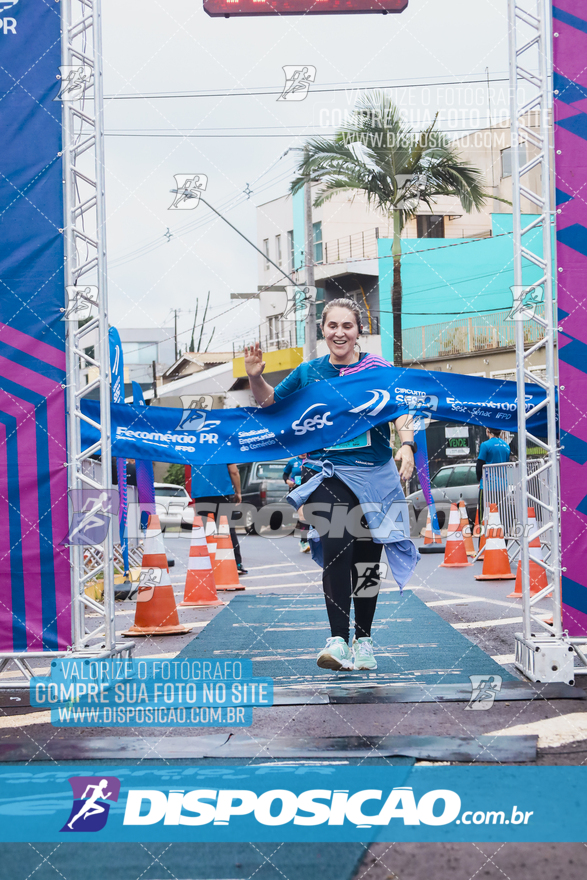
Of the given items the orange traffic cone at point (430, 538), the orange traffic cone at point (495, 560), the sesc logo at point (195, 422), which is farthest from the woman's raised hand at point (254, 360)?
the orange traffic cone at point (430, 538)

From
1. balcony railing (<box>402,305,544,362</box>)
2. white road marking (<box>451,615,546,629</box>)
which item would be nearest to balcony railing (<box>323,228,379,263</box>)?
balcony railing (<box>402,305,544,362</box>)

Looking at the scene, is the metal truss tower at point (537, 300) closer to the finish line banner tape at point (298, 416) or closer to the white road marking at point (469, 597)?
the finish line banner tape at point (298, 416)

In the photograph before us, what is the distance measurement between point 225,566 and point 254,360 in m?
5.85

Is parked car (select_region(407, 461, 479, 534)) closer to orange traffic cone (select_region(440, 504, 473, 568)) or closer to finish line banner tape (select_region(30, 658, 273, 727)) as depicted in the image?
orange traffic cone (select_region(440, 504, 473, 568))

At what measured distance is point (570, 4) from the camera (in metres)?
5.22

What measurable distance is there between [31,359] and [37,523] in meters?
0.89

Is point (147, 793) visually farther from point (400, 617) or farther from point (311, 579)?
point (311, 579)

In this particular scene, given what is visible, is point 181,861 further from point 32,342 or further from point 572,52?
point 572,52

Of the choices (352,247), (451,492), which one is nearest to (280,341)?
(352,247)

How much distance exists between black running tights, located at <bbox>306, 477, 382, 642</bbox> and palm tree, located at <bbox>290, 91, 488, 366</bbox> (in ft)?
58.7

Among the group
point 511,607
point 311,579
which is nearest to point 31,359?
point 511,607

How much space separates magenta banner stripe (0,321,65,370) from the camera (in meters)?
5.20

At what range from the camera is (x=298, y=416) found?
6219 mm

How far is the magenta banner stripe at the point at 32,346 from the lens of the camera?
520 centimetres
